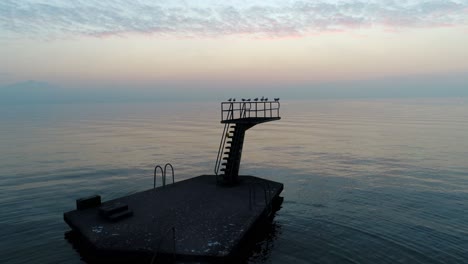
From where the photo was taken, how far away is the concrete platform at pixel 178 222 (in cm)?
1341

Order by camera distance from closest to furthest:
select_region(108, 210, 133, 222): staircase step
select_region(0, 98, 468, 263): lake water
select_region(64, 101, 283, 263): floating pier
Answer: select_region(64, 101, 283, 263): floating pier → select_region(108, 210, 133, 222): staircase step → select_region(0, 98, 468, 263): lake water

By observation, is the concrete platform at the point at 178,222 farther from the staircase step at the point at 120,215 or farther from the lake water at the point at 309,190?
the lake water at the point at 309,190

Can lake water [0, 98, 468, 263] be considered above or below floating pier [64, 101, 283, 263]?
below

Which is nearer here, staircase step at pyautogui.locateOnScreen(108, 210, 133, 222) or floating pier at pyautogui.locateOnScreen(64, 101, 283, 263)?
floating pier at pyautogui.locateOnScreen(64, 101, 283, 263)

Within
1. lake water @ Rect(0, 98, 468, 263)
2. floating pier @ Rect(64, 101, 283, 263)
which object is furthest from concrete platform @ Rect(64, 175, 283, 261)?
lake water @ Rect(0, 98, 468, 263)

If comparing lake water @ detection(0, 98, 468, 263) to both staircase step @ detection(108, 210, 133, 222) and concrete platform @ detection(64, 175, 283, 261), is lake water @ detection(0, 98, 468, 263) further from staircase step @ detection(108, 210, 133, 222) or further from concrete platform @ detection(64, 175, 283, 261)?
staircase step @ detection(108, 210, 133, 222)

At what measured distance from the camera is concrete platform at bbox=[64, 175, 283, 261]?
528 inches

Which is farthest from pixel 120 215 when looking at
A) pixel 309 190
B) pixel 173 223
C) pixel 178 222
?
pixel 309 190

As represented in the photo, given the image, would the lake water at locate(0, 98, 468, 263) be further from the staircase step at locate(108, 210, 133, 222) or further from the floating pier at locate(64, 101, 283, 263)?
the staircase step at locate(108, 210, 133, 222)

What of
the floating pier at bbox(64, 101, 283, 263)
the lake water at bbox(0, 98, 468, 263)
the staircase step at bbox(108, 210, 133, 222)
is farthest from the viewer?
the lake water at bbox(0, 98, 468, 263)

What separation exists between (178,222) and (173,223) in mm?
282

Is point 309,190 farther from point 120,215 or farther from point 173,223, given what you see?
point 120,215

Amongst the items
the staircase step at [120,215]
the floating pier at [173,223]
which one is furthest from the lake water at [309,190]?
the staircase step at [120,215]

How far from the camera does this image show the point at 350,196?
2667 cm
